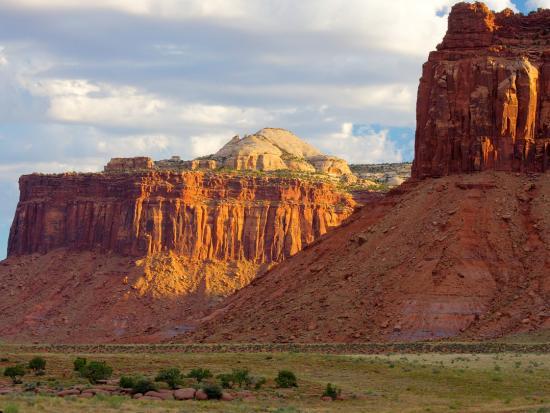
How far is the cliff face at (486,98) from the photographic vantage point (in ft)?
326

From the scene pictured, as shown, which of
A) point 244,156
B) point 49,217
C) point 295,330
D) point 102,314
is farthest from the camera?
point 244,156

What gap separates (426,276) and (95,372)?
1341 inches

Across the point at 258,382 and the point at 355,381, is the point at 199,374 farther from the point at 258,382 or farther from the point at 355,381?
the point at 355,381

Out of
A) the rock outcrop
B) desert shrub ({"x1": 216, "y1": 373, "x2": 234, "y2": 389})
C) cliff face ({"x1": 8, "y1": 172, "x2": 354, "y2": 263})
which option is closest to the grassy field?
desert shrub ({"x1": 216, "y1": 373, "x2": 234, "y2": 389})

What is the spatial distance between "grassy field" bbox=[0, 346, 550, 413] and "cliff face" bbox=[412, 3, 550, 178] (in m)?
25.9

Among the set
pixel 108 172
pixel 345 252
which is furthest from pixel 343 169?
pixel 345 252

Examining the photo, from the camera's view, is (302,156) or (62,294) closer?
(62,294)

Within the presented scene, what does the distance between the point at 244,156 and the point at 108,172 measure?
25.7 metres

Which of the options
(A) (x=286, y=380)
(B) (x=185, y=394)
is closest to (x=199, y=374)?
(A) (x=286, y=380)

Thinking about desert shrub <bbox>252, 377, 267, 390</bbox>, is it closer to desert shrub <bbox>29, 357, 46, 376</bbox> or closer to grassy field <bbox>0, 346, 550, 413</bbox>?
grassy field <bbox>0, 346, 550, 413</bbox>

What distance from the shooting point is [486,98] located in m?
99.8

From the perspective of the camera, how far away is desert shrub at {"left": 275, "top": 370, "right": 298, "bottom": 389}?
6059cm

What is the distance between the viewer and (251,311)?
330 ft

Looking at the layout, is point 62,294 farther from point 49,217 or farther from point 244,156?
point 244,156
